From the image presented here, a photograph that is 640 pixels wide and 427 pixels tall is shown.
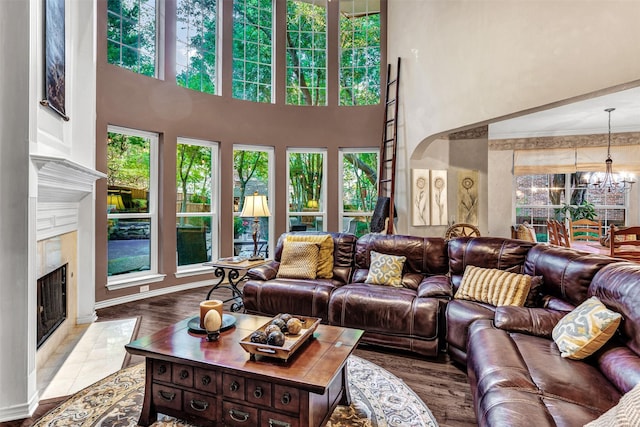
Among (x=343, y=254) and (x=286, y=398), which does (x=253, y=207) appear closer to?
(x=343, y=254)

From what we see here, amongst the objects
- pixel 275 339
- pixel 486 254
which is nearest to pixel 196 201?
pixel 275 339

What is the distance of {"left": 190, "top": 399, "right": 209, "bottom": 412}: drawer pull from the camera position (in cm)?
188

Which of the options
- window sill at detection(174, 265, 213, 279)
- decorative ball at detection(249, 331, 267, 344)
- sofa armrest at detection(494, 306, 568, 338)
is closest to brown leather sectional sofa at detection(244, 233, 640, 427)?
sofa armrest at detection(494, 306, 568, 338)

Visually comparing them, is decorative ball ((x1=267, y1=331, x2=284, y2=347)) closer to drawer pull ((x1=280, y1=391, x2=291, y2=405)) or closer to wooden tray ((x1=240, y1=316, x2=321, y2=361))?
wooden tray ((x1=240, y1=316, x2=321, y2=361))

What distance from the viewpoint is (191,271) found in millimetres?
5281

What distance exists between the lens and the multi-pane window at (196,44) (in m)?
5.18

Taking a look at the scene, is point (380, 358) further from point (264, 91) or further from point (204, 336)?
point (264, 91)

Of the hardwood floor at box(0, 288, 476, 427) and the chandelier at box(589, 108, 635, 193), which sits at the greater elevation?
the chandelier at box(589, 108, 635, 193)

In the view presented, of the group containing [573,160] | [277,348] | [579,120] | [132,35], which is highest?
[132,35]

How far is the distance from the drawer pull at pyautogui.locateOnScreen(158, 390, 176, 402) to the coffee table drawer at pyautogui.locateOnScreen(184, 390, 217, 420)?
0.08m

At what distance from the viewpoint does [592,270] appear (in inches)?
95.1

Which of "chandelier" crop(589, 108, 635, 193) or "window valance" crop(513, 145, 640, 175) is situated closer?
"chandelier" crop(589, 108, 635, 193)

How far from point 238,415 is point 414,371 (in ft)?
4.95

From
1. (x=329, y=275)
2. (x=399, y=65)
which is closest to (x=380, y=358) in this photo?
(x=329, y=275)
